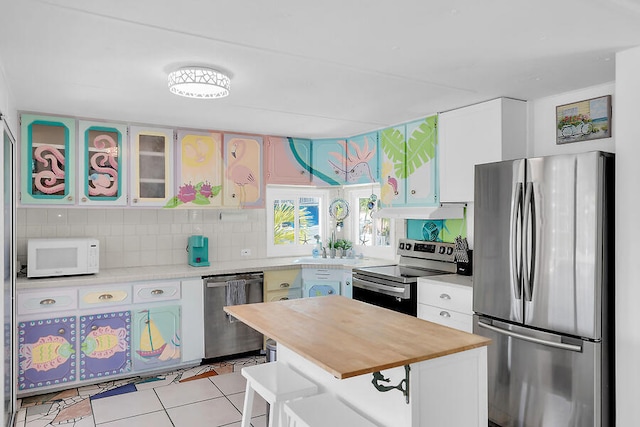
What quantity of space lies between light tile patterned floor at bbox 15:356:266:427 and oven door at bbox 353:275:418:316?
4.11ft

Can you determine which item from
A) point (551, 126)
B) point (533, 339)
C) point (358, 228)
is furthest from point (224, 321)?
point (551, 126)

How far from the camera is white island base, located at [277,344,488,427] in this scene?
1.86 m

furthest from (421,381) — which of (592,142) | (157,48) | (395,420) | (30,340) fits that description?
(30,340)

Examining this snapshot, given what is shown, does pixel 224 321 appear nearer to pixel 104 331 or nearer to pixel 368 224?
pixel 104 331

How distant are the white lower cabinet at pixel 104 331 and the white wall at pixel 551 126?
3.02m

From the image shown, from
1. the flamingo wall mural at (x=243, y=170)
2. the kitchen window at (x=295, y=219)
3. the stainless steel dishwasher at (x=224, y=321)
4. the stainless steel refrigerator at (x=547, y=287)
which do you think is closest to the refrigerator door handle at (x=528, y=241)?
the stainless steel refrigerator at (x=547, y=287)

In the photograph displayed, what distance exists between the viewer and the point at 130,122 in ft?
13.5

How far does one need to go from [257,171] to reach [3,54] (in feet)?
8.35

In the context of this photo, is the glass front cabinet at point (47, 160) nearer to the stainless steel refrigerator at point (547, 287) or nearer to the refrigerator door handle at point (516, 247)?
the stainless steel refrigerator at point (547, 287)

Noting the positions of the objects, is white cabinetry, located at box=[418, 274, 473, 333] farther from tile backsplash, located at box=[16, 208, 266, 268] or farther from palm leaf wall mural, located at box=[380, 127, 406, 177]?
tile backsplash, located at box=[16, 208, 266, 268]

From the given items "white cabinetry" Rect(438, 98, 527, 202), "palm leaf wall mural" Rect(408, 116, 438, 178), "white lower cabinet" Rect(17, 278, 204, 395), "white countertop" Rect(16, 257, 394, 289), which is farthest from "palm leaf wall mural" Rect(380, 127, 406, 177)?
"white lower cabinet" Rect(17, 278, 204, 395)

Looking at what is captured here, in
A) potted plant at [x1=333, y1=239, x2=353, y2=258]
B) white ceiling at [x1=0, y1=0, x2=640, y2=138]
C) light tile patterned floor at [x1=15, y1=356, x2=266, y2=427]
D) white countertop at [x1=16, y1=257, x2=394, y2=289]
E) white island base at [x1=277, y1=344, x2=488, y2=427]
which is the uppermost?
white ceiling at [x1=0, y1=0, x2=640, y2=138]

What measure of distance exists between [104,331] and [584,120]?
392 cm

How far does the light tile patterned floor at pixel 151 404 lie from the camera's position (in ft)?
10.3
